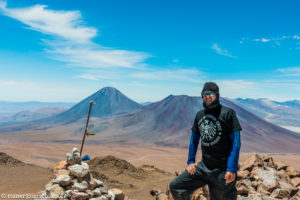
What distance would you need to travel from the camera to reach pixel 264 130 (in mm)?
59719

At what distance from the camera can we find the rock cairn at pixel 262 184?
655cm

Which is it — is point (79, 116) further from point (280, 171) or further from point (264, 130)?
point (280, 171)

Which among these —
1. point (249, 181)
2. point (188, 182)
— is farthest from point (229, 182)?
point (249, 181)

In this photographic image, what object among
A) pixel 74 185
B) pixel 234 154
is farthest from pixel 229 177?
pixel 74 185

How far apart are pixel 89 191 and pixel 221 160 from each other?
353 centimetres

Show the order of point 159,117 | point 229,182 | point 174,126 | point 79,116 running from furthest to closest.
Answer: point 79,116 < point 159,117 < point 174,126 < point 229,182

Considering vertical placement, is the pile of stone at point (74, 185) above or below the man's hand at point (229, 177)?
below

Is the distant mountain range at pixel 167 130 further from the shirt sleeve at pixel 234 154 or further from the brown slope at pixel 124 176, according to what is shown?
the shirt sleeve at pixel 234 154

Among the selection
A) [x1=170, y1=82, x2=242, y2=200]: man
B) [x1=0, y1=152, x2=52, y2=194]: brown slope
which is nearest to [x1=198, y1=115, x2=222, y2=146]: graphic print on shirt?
[x1=170, y1=82, x2=242, y2=200]: man

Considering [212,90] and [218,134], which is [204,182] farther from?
[212,90]

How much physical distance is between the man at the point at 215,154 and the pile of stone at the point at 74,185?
9.25ft

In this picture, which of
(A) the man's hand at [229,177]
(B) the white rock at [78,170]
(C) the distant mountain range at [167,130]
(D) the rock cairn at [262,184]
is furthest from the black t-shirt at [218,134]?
(C) the distant mountain range at [167,130]

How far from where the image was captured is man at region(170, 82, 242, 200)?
3025mm

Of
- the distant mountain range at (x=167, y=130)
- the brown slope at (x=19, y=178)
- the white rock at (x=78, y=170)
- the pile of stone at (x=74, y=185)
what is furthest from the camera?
the distant mountain range at (x=167, y=130)
